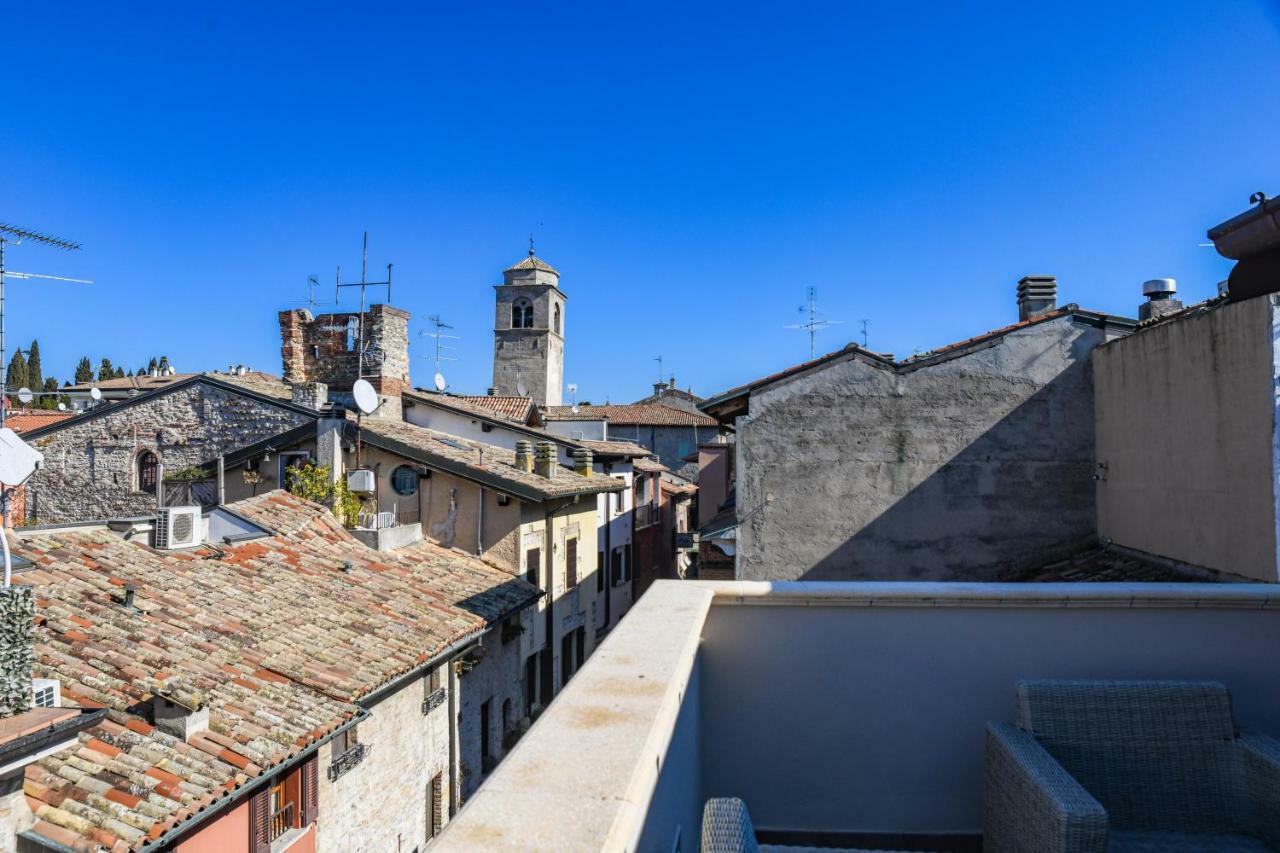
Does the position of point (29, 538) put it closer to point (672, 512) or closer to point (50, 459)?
point (50, 459)

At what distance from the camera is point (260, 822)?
593 cm

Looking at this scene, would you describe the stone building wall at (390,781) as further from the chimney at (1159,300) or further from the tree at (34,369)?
the tree at (34,369)

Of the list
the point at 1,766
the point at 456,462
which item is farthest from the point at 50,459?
the point at 1,766

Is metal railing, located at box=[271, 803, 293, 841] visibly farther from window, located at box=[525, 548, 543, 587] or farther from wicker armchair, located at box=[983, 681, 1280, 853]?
window, located at box=[525, 548, 543, 587]

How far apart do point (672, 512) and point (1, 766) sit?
1065 inches

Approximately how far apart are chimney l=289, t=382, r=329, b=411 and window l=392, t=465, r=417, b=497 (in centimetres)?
379

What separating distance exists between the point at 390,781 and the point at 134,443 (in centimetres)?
1142

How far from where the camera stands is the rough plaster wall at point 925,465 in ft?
31.4

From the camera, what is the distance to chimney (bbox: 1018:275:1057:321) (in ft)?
38.4

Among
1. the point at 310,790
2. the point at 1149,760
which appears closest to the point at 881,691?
the point at 1149,760

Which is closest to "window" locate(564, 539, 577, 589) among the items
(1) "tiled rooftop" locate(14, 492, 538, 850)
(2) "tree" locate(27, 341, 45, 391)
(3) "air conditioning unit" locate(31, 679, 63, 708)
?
(1) "tiled rooftop" locate(14, 492, 538, 850)

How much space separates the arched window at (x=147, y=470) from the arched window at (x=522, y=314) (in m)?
33.1

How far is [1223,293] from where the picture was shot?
8602 millimetres

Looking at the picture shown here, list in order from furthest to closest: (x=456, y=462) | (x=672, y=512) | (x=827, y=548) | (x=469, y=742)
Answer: (x=672, y=512), (x=456, y=462), (x=469, y=742), (x=827, y=548)
